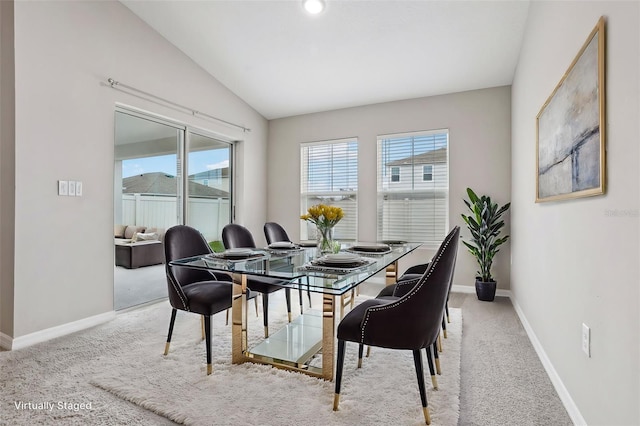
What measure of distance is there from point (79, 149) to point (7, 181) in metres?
0.56

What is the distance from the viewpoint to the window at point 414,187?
442 cm

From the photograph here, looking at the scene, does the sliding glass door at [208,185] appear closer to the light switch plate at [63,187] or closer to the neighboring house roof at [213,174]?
the neighboring house roof at [213,174]

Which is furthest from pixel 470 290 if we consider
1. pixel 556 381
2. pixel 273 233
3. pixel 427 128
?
pixel 273 233

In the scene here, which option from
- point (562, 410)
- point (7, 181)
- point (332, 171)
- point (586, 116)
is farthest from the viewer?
point (332, 171)

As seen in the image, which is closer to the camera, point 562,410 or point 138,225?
point 562,410

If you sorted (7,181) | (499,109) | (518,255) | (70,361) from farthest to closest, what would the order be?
(499,109), (518,255), (7,181), (70,361)

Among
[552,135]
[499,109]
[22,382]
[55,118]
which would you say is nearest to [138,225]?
[55,118]

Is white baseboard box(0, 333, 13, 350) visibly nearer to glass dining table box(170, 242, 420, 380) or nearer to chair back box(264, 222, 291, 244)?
glass dining table box(170, 242, 420, 380)

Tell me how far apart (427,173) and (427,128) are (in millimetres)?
580

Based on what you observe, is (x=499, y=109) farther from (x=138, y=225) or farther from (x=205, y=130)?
(x=138, y=225)

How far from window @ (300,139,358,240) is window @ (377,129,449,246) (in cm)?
41

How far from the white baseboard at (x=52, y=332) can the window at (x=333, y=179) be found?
2.71 metres

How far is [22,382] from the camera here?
6.75ft

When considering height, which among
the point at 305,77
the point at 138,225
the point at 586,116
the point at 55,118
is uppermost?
the point at 305,77
